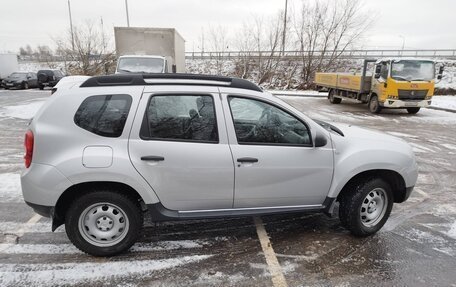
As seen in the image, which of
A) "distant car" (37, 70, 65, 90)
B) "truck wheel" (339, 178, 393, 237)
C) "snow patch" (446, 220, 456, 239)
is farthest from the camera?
"distant car" (37, 70, 65, 90)

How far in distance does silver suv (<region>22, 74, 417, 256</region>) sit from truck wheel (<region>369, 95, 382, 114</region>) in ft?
42.3

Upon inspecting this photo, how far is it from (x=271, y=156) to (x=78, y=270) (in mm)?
2188

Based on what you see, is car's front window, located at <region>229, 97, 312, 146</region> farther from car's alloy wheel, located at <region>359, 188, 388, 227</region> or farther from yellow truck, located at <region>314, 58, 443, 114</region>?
yellow truck, located at <region>314, 58, 443, 114</region>

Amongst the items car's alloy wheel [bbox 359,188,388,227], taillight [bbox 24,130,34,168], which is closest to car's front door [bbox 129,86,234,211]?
taillight [bbox 24,130,34,168]

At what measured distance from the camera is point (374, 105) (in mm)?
15953

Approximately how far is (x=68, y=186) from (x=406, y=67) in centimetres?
1501

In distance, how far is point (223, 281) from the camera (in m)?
3.17

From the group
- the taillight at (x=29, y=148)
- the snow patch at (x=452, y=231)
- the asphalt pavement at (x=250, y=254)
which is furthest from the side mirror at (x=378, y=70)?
the taillight at (x=29, y=148)

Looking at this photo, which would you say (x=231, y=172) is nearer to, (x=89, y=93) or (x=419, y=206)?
(x=89, y=93)

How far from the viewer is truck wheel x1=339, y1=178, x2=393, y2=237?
389 centimetres

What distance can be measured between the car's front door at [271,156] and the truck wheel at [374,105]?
13.3 meters

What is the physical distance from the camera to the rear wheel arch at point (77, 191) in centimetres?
334

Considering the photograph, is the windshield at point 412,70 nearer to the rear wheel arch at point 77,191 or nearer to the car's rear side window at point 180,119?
the car's rear side window at point 180,119

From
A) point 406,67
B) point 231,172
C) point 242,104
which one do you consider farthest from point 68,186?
point 406,67
